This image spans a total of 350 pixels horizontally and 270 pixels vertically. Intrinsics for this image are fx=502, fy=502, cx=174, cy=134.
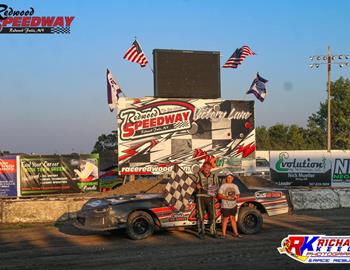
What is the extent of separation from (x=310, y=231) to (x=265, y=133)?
2425 inches

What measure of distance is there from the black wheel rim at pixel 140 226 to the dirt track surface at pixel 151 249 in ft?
0.81

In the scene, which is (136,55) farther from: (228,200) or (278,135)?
(278,135)

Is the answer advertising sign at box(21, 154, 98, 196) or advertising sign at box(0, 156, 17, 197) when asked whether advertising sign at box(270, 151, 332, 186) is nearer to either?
advertising sign at box(21, 154, 98, 196)

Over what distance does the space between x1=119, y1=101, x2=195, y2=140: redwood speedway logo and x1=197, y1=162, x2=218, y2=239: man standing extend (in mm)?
8562

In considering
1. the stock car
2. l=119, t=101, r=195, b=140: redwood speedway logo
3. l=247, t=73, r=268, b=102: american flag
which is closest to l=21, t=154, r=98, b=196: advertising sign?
l=119, t=101, r=195, b=140: redwood speedway logo

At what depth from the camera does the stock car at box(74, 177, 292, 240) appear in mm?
11133

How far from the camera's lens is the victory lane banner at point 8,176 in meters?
17.2

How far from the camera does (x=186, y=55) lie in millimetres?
20688

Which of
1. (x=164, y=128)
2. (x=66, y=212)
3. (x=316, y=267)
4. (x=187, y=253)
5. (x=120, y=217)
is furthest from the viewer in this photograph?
(x=164, y=128)

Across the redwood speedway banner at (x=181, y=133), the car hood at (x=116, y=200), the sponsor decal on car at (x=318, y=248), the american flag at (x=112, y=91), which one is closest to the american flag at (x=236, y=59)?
the redwood speedway banner at (x=181, y=133)

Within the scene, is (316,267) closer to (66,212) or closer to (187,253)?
(187,253)

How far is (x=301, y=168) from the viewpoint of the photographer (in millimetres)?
22922

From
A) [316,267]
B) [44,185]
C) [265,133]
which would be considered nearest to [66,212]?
[44,185]

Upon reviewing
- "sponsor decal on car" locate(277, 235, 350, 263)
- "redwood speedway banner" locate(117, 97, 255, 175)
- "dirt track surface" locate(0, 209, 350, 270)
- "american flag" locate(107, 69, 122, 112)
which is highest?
"american flag" locate(107, 69, 122, 112)
